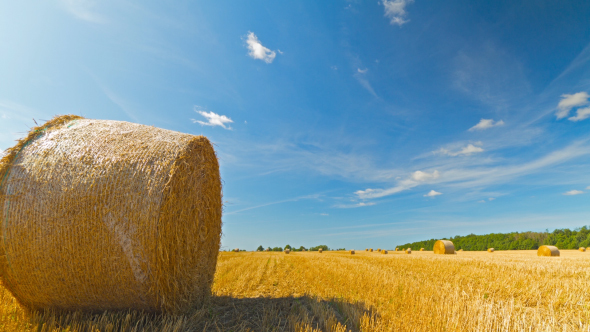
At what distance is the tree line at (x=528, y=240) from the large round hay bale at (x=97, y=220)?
53882 mm

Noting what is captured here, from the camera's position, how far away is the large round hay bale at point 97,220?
402 cm

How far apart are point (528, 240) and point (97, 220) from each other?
5666cm

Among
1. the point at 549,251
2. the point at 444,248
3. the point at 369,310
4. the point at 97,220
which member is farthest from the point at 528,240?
the point at 97,220

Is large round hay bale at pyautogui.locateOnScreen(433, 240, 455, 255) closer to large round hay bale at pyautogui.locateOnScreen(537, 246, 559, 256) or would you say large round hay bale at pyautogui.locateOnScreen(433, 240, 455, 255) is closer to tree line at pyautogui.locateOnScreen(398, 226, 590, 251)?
large round hay bale at pyautogui.locateOnScreen(537, 246, 559, 256)

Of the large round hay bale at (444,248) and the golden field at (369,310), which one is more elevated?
the large round hay bale at (444,248)

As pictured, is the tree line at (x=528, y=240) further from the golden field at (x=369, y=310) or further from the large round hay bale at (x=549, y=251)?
the golden field at (x=369, y=310)

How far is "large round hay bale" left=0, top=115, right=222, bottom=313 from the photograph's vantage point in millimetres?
4020

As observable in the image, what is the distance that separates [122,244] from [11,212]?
173 centimetres

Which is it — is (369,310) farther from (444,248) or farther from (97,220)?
(444,248)

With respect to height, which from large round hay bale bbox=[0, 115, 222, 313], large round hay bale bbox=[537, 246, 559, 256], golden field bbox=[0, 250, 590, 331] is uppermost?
large round hay bale bbox=[0, 115, 222, 313]

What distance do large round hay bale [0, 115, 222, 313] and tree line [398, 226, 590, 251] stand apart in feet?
177

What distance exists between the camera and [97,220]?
401 cm

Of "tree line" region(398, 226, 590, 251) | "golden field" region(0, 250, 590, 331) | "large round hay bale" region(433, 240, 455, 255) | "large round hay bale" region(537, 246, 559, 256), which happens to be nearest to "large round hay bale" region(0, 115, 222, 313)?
"golden field" region(0, 250, 590, 331)

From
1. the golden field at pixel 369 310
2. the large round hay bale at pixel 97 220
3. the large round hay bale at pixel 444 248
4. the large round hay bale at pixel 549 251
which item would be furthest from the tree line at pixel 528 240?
the large round hay bale at pixel 97 220
